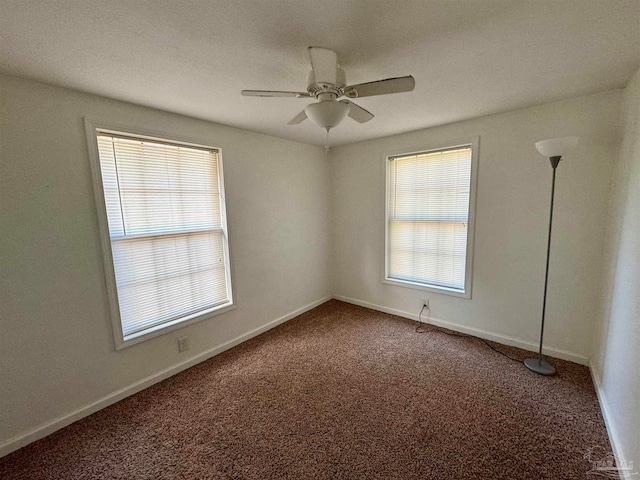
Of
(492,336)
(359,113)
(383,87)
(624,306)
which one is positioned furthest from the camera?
(492,336)

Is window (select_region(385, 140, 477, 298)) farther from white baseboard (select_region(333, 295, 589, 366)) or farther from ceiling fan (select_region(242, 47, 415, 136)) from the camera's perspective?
ceiling fan (select_region(242, 47, 415, 136))

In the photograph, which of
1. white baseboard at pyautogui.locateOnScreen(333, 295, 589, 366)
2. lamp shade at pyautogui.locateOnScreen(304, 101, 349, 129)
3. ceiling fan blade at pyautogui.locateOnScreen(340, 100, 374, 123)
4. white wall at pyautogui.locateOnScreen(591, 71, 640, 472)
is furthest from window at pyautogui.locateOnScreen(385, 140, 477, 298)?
lamp shade at pyautogui.locateOnScreen(304, 101, 349, 129)

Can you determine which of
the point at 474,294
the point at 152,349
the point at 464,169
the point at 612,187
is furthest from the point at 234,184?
the point at 612,187

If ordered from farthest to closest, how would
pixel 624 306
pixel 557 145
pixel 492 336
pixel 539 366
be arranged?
1. pixel 492 336
2. pixel 539 366
3. pixel 557 145
4. pixel 624 306

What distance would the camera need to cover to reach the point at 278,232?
3.24 meters

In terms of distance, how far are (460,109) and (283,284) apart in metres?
2.65

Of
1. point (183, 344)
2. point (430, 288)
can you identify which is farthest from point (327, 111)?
point (430, 288)

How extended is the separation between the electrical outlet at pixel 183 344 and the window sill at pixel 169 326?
0.41ft

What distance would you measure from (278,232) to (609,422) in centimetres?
309

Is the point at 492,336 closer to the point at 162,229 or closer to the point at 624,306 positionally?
the point at 624,306

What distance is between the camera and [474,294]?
282cm

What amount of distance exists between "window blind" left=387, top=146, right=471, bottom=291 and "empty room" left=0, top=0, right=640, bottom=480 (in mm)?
34

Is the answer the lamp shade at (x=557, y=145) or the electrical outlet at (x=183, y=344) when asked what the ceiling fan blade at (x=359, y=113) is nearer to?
the lamp shade at (x=557, y=145)

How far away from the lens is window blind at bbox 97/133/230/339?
6.74 feet
